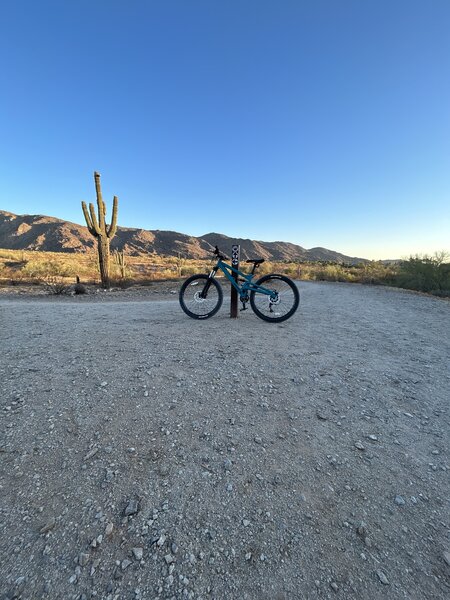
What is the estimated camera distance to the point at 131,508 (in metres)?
1.58

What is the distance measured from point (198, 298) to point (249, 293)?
1010 millimetres

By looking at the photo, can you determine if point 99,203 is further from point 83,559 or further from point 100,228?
point 83,559

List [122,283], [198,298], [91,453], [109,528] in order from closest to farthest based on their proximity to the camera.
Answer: [109,528] < [91,453] < [198,298] < [122,283]

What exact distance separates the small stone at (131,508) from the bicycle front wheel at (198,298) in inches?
155

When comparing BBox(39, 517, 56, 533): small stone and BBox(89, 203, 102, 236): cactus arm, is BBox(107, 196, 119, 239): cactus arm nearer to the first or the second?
BBox(89, 203, 102, 236): cactus arm

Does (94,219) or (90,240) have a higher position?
(90,240)

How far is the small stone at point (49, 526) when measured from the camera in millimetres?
1458

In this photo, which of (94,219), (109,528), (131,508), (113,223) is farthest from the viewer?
(113,223)

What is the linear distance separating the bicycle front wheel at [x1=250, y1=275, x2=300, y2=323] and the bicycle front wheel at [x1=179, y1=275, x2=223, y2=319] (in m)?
0.79

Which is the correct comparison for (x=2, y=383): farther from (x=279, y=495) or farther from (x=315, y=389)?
(x=315, y=389)

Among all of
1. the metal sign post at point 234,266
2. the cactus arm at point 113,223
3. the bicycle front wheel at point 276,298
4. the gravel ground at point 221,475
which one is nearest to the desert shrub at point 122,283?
the cactus arm at point 113,223

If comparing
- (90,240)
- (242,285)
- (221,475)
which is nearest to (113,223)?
(242,285)

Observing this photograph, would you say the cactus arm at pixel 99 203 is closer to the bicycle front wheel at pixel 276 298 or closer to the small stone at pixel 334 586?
the bicycle front wheel at pixel 276 298

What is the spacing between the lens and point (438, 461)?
2008 millimetres
